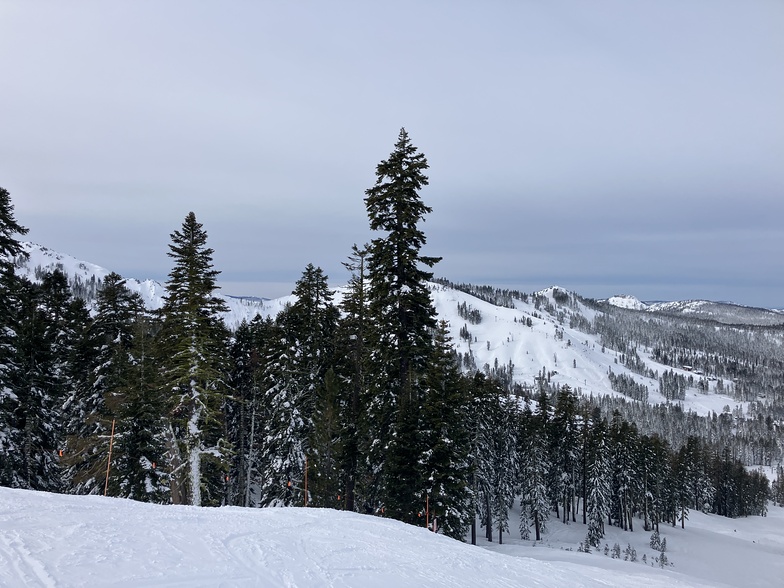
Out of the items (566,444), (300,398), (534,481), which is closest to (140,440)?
(300,398)

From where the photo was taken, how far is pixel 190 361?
68.6 ft

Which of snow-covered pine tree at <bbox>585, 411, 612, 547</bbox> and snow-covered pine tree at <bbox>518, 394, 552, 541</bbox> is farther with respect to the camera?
snow-covered pine tree at <bbox>585, 411, 612, 547</bbox>

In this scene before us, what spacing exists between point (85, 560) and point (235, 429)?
3486 cm

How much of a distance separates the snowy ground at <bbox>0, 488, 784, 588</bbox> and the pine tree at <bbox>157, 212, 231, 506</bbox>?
770cm

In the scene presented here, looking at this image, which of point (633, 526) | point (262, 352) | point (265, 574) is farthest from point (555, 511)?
point (265, 574)

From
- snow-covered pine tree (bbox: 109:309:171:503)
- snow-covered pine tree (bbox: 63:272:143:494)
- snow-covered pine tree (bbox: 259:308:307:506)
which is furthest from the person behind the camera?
snow-covered pine tree (bbox: 259:308:307:506)

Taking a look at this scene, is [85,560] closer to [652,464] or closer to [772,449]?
[652,464]

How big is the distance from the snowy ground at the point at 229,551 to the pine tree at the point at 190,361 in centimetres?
770

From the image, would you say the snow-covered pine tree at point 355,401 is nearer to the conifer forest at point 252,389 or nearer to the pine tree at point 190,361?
the conifer forest at point 252,389

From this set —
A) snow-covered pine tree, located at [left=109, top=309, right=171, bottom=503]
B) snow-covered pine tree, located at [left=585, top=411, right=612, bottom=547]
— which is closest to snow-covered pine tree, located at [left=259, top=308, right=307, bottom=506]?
snow-covered pine tree, located at [left=109, top=309, right=171, bottom=503]

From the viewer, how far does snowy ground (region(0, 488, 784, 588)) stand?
24.0ft

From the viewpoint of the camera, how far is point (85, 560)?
7406 millimetres

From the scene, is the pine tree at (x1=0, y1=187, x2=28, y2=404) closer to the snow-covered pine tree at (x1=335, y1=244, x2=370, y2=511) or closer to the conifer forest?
the conifer forest

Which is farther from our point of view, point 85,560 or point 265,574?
point 265,574
